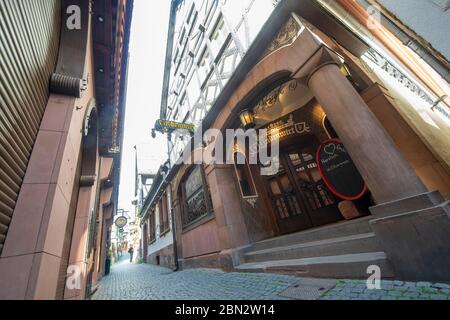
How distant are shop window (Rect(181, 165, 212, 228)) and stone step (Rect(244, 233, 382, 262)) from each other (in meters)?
3.00

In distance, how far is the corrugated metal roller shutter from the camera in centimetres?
189

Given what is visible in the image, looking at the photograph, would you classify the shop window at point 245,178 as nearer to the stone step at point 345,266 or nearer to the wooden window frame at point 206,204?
the wooden window frame at point 206,204

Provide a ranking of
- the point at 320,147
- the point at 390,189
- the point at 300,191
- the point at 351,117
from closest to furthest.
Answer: the point at 390,189 → the point at 351,117 → the point at 320,147 → the point at 300,191

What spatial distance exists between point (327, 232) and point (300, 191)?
8.69 feet

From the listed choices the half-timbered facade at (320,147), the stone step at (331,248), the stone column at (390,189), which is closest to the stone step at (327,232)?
the half-timbered facade at (320,147)

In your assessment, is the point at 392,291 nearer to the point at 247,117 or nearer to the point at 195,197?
the point at 247,117

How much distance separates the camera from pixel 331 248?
3.08 meters

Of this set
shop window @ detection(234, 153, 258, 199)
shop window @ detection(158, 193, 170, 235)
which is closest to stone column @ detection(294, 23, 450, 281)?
shop window @ detection(234, 153, 258, 199)

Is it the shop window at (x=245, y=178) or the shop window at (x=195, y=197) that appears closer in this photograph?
the shop window at (x=245, y=178)

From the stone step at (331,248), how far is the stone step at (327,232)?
172mm

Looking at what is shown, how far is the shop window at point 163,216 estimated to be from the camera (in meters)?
10.9

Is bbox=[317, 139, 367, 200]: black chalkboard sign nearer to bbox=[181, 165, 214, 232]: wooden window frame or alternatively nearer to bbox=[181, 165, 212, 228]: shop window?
bbox=[181, 165, 214, 232]: wooden window frame

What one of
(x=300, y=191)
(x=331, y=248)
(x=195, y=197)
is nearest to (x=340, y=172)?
(x=300, y=191)

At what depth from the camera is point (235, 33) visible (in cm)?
645
